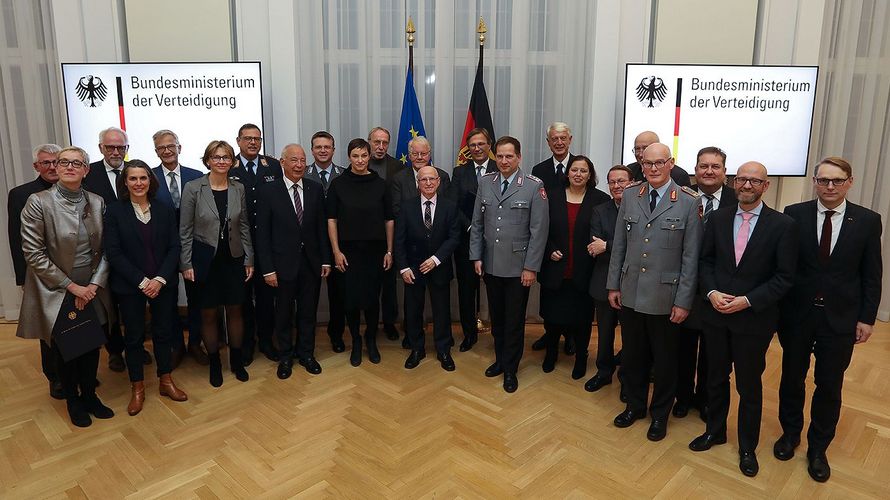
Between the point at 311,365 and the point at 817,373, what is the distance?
3.10m

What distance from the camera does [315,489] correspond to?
275cm

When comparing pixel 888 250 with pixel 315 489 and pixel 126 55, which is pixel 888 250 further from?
pixel 126 55

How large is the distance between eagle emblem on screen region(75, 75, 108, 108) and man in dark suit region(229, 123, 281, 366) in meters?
1.47

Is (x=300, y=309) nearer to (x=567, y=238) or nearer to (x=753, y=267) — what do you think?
(x=567, y=238)

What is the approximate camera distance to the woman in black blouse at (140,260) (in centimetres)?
329

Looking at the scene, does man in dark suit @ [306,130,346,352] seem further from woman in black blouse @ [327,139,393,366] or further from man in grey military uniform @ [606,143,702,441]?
man in grey military uniform @ [606,143,702,441]

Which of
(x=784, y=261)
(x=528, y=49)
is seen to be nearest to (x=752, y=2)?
(x=528, y=49)

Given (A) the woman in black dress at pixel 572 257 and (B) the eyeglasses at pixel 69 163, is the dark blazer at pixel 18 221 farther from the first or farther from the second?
(A) the woman in black dress at pixel 572 257

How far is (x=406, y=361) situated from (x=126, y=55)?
362 centimetres

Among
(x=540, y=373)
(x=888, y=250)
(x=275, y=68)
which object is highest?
(x=275, y=68)

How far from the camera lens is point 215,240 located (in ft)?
12.0

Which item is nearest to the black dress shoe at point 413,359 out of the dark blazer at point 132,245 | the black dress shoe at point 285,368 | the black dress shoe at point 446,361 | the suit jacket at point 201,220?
the black dress shoe at point 446,361

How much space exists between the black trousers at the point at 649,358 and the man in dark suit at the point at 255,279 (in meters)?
2.47

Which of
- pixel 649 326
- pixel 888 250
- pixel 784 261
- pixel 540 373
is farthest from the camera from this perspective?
pixel 888 250
